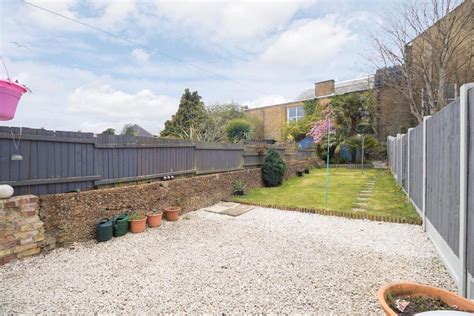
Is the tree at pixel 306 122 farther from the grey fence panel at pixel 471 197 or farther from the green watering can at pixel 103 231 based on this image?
the grey fence panel at pixel 471 197

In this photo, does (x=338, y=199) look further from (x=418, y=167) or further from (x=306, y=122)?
(x=306, y=122)

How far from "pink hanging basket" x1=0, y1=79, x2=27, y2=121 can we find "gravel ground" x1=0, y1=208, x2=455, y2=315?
198cm

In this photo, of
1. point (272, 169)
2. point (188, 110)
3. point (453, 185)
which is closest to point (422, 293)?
point (453, 185)

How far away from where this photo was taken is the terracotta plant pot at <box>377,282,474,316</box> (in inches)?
65.7

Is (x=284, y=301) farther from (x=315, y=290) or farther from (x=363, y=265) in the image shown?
(x=363, y=265)

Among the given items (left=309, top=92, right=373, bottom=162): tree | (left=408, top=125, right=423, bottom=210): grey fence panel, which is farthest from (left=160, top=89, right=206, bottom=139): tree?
(left=408, top=125, right=423, bottom=210): grey fence panel

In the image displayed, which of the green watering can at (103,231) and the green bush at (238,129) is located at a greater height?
the green bush at (238,129)

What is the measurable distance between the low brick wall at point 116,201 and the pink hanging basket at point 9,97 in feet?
6.02

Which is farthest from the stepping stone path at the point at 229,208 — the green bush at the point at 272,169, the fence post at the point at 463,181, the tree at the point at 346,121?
the tree at the point at 346,121

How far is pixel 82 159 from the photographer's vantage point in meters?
4.54

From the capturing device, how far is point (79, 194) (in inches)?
173

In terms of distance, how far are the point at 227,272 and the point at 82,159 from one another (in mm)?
3290

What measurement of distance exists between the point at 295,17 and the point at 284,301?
31.1 ft

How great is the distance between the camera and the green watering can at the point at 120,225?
4750mm
